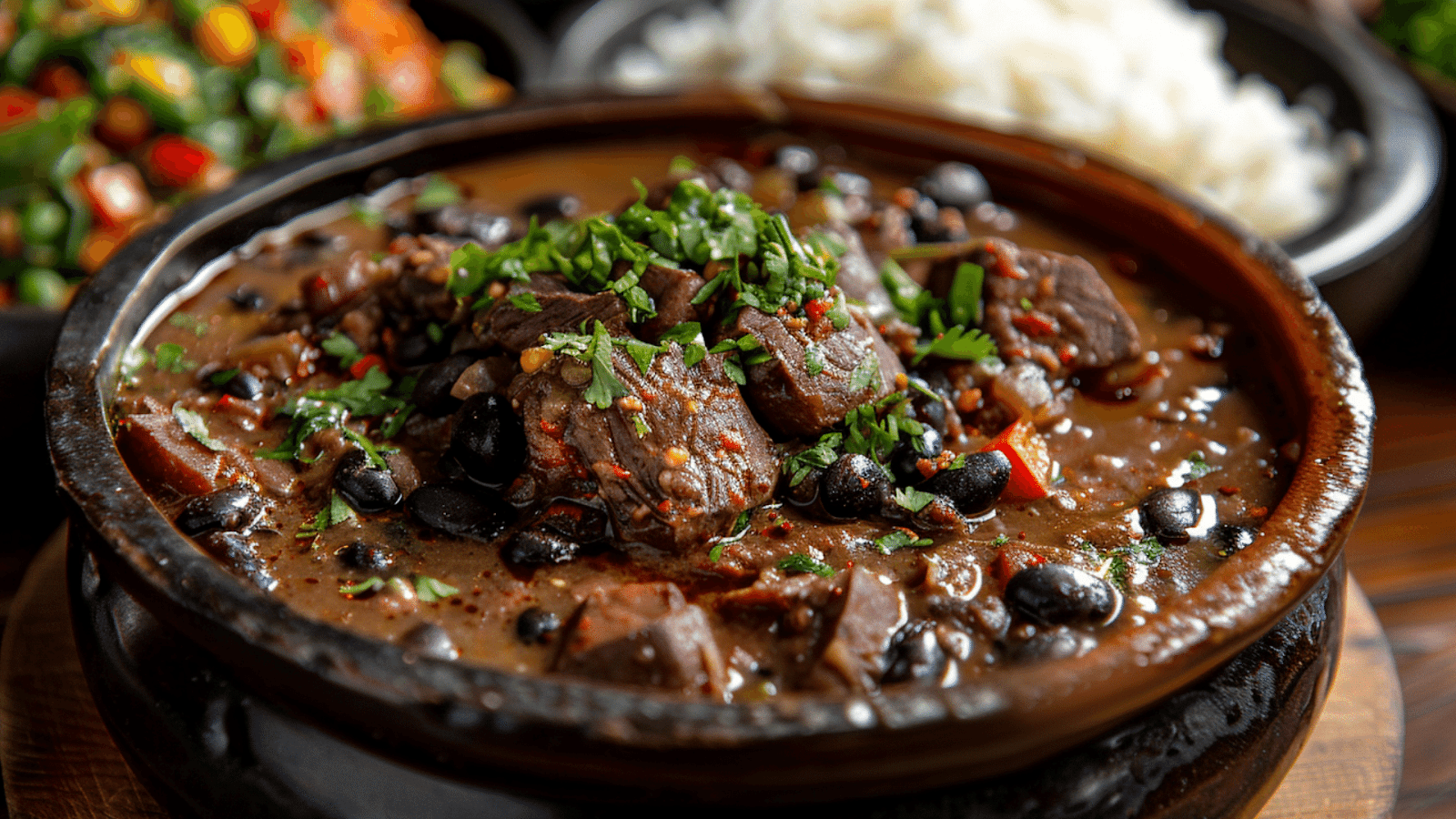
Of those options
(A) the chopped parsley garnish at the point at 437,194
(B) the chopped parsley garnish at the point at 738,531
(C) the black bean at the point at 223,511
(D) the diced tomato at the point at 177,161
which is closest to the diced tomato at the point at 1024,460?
(B) the chopped parsley garnish at the point at 738,531

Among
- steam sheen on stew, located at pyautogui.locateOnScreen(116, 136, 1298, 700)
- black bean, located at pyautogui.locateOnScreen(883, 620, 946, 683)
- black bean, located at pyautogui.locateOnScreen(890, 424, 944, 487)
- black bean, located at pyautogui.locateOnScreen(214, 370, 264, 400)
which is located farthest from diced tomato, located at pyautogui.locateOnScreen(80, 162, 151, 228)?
black bean, located at pyautogui.locateOnScreen(883, 620, 946, 683)

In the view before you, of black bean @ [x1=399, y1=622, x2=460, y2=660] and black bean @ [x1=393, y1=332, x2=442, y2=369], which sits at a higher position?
black bean @ [x1=393, y1=332, x2=442, y2=369]

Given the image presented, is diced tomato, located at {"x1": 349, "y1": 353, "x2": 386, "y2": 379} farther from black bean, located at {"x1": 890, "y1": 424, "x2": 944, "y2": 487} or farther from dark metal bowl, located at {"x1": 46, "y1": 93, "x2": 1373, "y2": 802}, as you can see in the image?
black bean, located at {"x1": 890, "y1": 424, "x2": 944, "y2": 487}

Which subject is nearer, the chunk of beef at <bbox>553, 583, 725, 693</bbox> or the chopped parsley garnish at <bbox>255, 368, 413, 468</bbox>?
the chunk of beef at <bbox>553, 583, 725, 693</bbox>

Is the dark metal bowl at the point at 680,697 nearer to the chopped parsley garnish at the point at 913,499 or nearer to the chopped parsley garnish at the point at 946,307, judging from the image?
the chopped parsley garnish at the point at 913,499

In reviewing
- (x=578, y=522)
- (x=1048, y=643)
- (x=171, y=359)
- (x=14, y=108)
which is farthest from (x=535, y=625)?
(x=14, y=108)

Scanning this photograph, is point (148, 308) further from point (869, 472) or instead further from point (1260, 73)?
point (1260, 73)

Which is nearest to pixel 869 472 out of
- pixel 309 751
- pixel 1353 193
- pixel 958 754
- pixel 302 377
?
pixel 958 754

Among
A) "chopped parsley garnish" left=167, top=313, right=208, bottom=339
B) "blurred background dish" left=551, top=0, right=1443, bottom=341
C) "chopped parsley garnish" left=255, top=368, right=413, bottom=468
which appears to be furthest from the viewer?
"blurred background dish" left=551, top=0, right=1443, bottom=341
